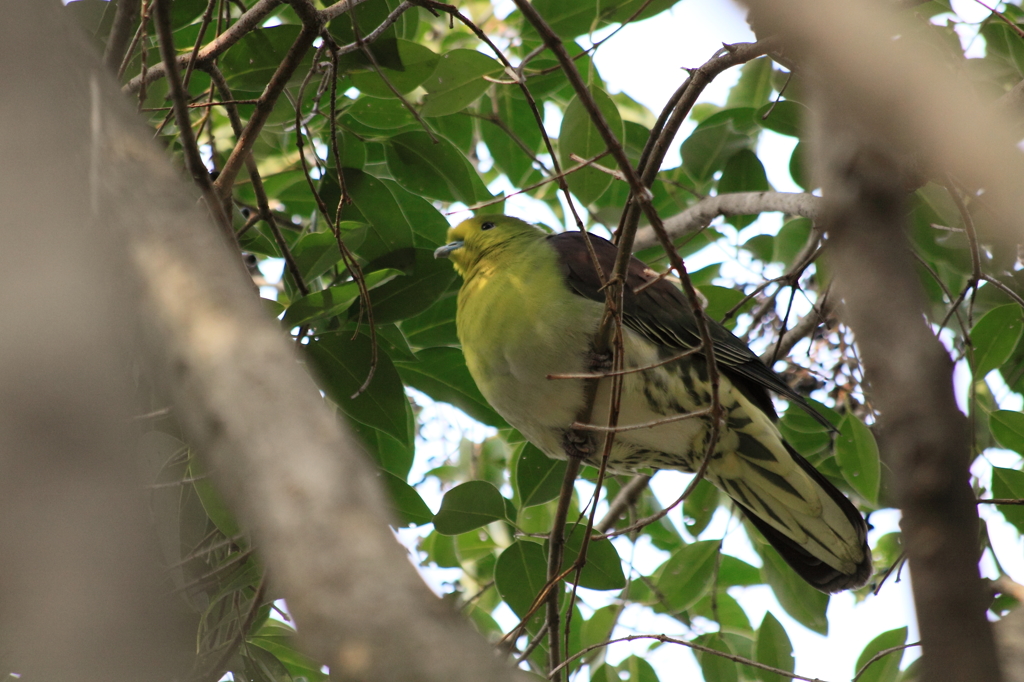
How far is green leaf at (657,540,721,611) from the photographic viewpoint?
309 cm

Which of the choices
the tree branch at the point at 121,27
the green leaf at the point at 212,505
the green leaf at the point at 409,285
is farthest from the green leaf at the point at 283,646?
the tree branch at the point at 121,27

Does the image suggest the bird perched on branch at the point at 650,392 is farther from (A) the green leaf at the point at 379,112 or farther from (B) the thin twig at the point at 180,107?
(B) the thin twig at the point at 180,107

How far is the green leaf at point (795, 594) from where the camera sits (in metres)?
3.12

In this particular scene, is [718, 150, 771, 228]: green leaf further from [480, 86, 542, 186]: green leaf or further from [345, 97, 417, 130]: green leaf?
[345, 97, 417, 130]: green leaf

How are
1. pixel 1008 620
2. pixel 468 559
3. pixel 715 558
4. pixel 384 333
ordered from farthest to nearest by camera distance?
pixel 468 559, pixel 715 558, pixel 384 333, pixel 1008 620

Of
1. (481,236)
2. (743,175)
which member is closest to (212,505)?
(481,236)

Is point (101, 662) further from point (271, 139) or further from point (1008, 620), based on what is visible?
point (271, 139)

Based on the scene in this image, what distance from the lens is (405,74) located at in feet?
8.38

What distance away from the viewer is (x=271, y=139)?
296cm

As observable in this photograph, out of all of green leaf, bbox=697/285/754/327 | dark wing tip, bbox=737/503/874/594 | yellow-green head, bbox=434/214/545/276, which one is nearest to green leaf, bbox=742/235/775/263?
green leaf, bbox=697/285/754/327

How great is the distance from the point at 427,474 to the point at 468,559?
0.60 metres

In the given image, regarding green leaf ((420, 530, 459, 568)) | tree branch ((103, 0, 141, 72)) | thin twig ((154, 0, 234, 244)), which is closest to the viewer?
thin twig ((154, 0, 234, 244))

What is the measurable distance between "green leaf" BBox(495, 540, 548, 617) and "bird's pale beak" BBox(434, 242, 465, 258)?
1.03m

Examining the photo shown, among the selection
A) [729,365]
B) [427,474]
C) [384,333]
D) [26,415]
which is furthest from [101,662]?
[427,474]
